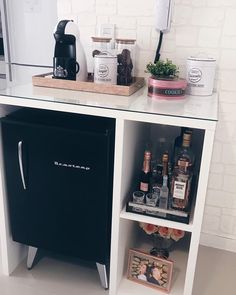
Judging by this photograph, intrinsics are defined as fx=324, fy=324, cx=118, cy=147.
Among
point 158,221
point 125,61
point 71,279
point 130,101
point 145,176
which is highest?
point 125,61

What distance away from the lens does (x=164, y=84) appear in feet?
4.06

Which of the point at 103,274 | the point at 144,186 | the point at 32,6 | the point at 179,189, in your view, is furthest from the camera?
the point at 32,6

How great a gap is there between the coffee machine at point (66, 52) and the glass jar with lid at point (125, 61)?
17 centimetres

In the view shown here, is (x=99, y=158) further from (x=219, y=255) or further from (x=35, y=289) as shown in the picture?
(x=219, y=255)

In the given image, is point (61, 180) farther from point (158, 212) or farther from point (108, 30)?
point (108, 30)

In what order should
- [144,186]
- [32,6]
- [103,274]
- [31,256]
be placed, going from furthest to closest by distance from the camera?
[32,6] → [31,256] → [103,274] → [144,186]

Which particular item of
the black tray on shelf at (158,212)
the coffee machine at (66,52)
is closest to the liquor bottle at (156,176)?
the black tray on shelf at (158,212)

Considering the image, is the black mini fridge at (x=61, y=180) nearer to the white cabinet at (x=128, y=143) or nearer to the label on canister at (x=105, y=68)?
the white cabinet at (x=128, y=143)

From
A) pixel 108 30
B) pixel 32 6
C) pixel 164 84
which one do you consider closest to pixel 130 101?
pixel 164 84

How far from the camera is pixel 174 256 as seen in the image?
1.58 metres

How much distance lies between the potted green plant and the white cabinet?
0.05 metres

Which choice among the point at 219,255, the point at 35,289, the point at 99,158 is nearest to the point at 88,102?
the point at 99,158

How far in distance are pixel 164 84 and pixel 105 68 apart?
25cm

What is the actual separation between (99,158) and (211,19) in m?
0.80
